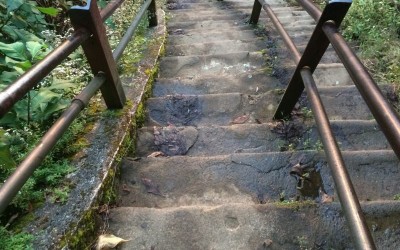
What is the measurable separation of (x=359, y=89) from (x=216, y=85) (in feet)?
7.25

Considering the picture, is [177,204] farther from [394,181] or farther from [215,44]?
[215,44]

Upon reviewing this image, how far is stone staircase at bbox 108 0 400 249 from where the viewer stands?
175 cm

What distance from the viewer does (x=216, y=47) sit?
4492mm

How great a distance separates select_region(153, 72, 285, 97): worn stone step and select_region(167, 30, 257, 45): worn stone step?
1.43 m

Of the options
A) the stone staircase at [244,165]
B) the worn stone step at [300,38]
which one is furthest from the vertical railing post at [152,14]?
the worn stone step at [300,38]

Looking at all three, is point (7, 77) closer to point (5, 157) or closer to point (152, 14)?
point (5, 157)

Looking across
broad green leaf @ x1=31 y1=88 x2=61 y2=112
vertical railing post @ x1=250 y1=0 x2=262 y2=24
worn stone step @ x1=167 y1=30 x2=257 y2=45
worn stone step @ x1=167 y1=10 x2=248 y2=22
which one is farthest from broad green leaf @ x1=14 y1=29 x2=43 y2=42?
worn stone step @ x1=167 y1=10 x2=248 y2=22

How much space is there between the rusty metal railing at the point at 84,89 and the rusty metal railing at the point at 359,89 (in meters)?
1.29

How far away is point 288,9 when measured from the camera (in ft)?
20.2

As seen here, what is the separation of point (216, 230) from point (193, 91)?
189 cm

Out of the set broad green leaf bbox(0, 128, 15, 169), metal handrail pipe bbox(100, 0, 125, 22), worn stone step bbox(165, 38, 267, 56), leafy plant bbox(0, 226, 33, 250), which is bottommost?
worn stone step bbox(165, 38, 267, 56)

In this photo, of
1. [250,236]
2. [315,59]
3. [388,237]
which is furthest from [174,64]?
[388,237]

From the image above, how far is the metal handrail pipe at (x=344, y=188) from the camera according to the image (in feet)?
4.15

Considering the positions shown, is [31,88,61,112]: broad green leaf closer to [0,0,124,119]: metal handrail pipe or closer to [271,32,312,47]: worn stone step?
[0,0,124,119]: metal handrail pipe
